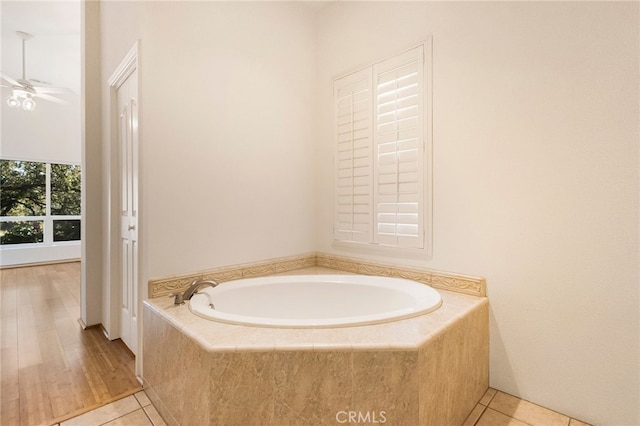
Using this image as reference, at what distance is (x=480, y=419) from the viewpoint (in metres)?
1.45

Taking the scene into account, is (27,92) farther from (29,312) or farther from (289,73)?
(289,73)

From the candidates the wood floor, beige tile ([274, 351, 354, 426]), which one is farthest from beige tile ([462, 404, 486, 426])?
the wood floor

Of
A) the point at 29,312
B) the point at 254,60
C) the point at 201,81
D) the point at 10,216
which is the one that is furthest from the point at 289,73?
the point at 10,216

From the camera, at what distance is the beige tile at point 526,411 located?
143 centimetres

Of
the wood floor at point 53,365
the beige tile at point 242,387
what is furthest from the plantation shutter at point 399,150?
the wood floor at point 53,365

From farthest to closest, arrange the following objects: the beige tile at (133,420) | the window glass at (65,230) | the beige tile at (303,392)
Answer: the window glass at (65,230)
the beige tile at (133,420)
the beige tile at (303,392)

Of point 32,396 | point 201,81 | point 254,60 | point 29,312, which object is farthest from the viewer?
point 29,312

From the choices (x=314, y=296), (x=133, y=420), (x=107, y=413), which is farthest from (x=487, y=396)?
→ (x=107, y=413)

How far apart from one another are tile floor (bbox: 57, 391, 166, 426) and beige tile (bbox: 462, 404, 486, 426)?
146 centimetres

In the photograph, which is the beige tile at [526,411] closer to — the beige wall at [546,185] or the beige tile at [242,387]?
the beige wall at [546,185]

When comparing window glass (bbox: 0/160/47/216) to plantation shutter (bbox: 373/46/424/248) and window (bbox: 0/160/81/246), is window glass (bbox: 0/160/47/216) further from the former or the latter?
plantation shutter (bbox: 373/46/424/248)

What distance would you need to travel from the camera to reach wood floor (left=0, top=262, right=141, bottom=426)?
1545mm

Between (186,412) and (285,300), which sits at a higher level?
(285,300)

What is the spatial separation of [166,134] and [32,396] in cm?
162
